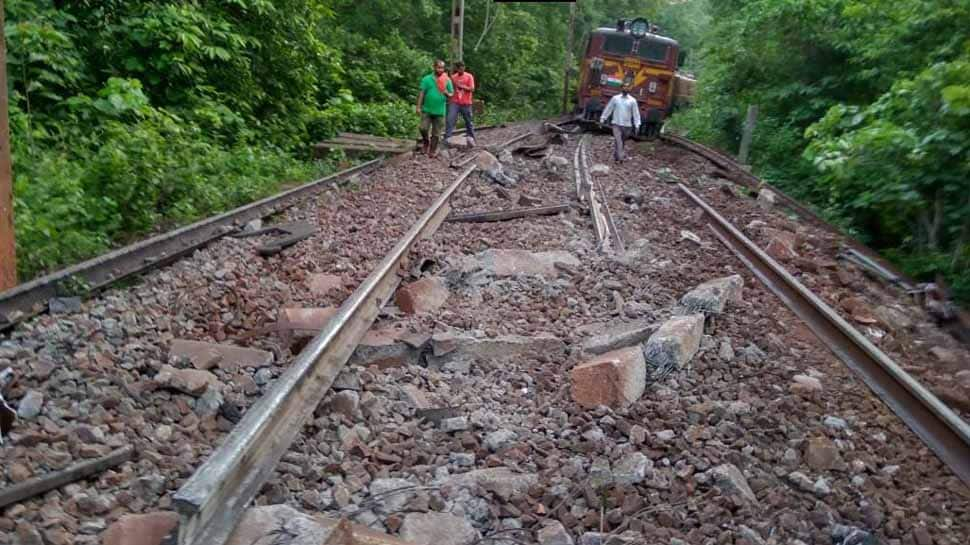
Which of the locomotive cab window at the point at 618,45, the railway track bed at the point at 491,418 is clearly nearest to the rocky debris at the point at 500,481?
Result: the railway track bed at the point at 491,418

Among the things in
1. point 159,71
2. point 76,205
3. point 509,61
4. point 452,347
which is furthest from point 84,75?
point 509,61

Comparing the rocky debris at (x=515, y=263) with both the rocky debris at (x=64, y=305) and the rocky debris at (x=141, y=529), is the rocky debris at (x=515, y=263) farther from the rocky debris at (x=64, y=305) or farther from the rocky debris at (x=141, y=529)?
the rocky debris at (x=141, y=529)

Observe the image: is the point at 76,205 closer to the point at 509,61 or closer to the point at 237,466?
the point at 237,466

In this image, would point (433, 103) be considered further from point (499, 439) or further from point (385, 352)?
point (499, 439)

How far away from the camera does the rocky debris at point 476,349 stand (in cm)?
480

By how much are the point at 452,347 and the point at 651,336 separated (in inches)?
44.9

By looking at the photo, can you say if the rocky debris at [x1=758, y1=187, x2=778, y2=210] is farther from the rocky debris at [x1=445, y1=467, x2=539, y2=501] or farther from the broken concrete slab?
the broken concrete slab

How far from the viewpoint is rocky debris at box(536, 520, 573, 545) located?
300 cm

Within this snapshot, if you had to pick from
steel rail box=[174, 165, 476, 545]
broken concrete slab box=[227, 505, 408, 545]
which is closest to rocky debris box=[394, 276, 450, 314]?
steel rail box=[174, 165, 476, 545]

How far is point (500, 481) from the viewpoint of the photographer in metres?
3.36

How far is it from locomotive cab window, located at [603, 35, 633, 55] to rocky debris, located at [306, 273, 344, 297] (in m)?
17.9

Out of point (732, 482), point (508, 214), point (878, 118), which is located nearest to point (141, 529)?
point (732, 482)

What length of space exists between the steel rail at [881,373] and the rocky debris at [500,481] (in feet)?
6.48

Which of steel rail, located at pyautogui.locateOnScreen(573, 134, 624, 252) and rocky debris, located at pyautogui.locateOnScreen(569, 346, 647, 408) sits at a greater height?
rocky debris, located at pyautogui.locateOnScreen(569, 346, 647, 408)
